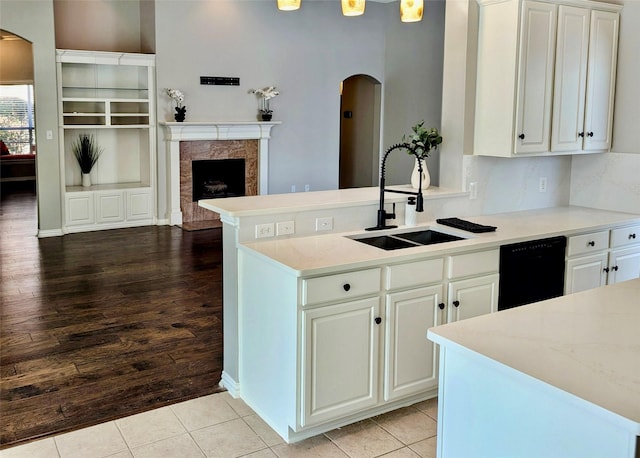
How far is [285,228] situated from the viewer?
353cm

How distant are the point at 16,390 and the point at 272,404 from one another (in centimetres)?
153

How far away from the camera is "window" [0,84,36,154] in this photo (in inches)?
523

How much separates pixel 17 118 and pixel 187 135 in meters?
6.81

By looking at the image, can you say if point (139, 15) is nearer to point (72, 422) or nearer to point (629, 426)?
point (72, 422)

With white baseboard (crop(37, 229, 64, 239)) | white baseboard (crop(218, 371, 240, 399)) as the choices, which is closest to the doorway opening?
white baseboard (crop(37, 229, 64, 239))

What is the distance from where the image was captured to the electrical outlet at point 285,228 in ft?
11.5

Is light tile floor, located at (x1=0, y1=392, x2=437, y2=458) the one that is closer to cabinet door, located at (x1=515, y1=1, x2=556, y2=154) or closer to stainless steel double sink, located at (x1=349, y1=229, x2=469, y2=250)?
stainless steel double sink, located at (x1=349, y1=229, x2=469, y2=250)

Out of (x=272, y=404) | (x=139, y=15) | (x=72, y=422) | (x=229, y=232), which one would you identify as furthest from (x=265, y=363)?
(x=139, y=15)

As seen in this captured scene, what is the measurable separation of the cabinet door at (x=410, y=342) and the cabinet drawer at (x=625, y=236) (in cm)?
160

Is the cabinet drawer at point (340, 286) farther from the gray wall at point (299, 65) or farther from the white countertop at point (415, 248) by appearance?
the gray wall at point (299, 65)

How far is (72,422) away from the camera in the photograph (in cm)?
328

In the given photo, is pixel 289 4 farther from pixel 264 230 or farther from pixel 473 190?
pixel 473 190

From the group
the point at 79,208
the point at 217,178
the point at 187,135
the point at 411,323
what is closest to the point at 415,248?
the point at 411,323

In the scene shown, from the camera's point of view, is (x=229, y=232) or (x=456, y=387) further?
A: (x=229, y=232)
